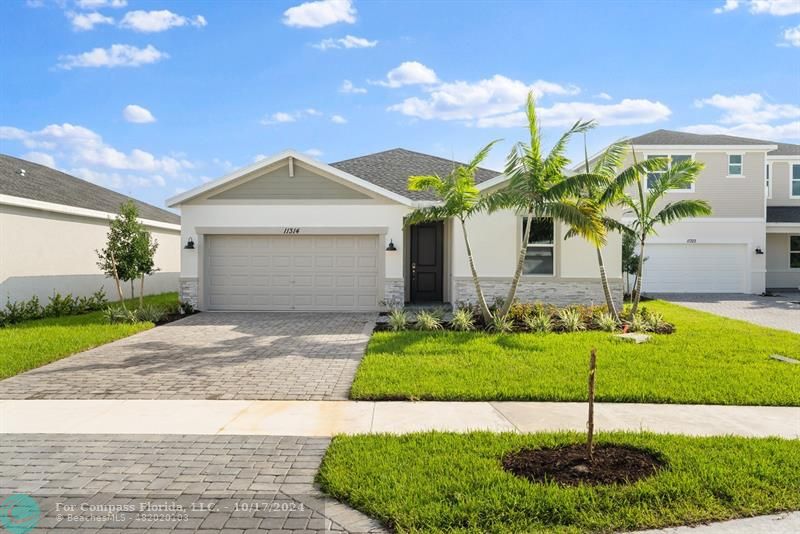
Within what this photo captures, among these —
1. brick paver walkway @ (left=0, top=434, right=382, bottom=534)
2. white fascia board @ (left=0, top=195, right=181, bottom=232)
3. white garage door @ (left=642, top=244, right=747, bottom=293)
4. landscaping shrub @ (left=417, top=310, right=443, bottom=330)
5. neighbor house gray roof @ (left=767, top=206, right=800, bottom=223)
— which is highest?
neighbor house gray roof @ (left=767, top=206, right=800, bottom=223)

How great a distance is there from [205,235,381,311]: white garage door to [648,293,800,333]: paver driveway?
406 inches

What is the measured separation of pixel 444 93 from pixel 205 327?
10.1 metres

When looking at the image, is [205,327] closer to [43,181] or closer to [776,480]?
[43,181]

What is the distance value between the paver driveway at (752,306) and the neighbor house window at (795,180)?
5533 mm

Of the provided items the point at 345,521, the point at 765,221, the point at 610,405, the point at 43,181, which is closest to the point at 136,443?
the point at 345,521

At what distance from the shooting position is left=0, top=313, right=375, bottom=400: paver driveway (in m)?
7.53

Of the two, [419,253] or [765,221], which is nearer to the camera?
[419,253]

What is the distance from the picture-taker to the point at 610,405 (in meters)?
6.94

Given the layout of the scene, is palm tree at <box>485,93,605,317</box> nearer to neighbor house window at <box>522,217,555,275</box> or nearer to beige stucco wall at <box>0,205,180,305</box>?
neighbor house window at <box>522,217,555,275</box>

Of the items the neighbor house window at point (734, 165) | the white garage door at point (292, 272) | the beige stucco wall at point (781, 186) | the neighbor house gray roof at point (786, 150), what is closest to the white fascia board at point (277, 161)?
the white garage door at point (292, 272)

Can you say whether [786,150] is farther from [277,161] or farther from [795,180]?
[277,161]

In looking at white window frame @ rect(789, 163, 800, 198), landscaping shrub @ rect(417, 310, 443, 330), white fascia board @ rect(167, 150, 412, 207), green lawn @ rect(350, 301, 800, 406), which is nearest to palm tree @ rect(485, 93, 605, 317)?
green lawn @ rect(350, 301, 800, 406)

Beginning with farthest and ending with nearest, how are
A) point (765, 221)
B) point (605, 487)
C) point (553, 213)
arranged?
point (765, 221)
point (553, 213)
point (605, 487)

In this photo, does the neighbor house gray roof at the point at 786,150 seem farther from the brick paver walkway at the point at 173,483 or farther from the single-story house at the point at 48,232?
the brick paver walkway at the point at 173,483
